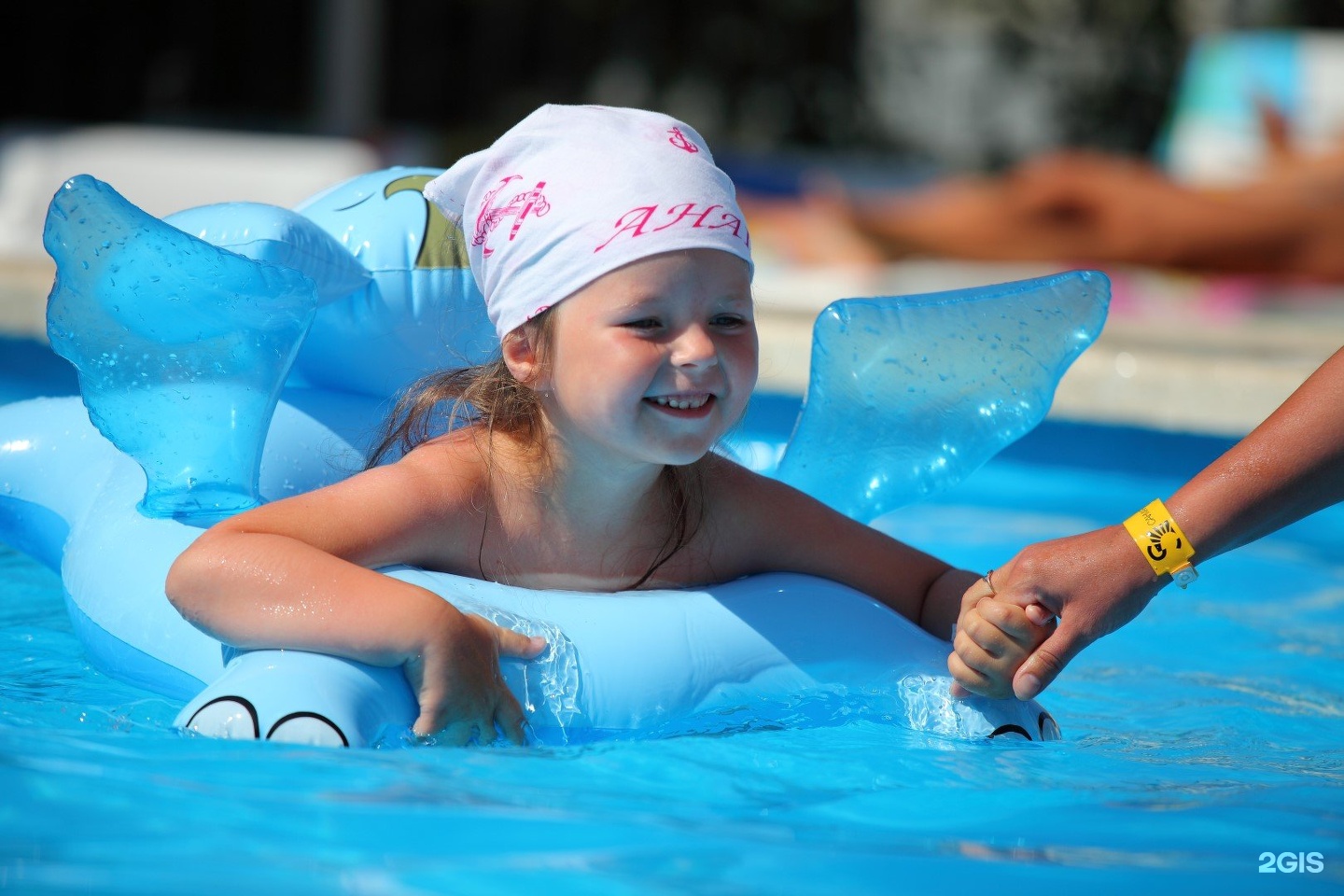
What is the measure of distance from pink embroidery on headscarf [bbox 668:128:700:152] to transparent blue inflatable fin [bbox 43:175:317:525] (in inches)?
24.5

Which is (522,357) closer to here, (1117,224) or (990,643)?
(990,643)

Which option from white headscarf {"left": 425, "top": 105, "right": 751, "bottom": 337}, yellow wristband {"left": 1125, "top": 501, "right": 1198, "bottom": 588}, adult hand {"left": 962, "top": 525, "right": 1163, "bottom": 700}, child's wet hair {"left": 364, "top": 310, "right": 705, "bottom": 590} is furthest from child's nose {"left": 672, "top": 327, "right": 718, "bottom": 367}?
yellow wristband {"left": 1125, "top": 501, "right": 1198, "bottom": 588}

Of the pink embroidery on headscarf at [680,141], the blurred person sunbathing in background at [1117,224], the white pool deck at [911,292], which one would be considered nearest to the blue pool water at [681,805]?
the pink embroidery on headscarf at [680,141]

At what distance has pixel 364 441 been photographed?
2707 mm

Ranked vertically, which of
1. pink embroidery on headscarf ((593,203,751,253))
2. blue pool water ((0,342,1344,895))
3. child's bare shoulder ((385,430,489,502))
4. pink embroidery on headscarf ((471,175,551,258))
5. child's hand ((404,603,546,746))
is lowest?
blue pool water ((0,342,1344,895))

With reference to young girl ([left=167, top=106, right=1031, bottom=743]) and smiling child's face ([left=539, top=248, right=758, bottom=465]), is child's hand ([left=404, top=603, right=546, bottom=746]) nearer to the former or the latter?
young girl ([left=167, top=106, right=1031, bottom=743])

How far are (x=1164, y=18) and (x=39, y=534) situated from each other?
10.7 m

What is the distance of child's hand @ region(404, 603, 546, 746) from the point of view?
6.55 ft

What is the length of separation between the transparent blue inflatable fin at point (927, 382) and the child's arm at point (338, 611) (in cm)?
89

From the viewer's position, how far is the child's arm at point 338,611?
1.98 metres

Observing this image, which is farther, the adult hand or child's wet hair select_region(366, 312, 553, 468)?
child's wet hair select_region(366, 312, 553, 468)

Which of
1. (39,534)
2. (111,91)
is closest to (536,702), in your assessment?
(39,534)

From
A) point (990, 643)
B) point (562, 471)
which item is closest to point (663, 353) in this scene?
point (562, 471)

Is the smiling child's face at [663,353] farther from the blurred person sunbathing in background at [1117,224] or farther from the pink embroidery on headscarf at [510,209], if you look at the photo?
the blurred person sunbathing in background at [1117,224]
